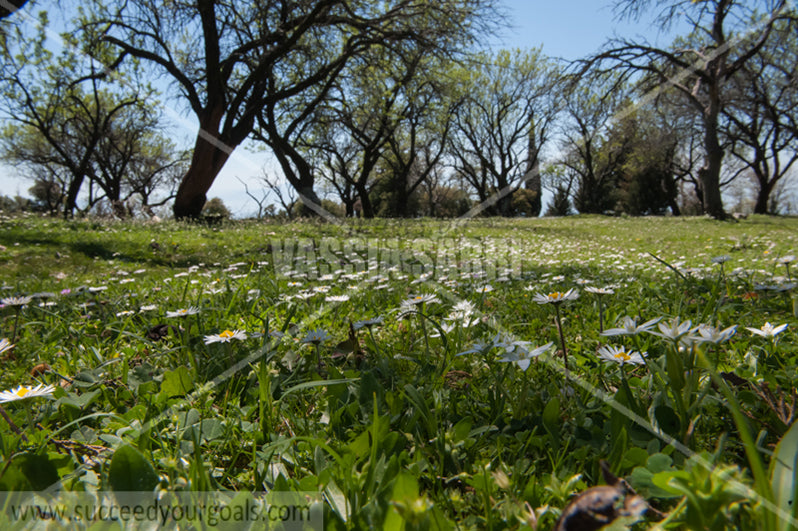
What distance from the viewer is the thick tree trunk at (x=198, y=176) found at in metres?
13.1

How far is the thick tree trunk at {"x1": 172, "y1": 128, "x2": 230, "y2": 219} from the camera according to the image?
1309 cm

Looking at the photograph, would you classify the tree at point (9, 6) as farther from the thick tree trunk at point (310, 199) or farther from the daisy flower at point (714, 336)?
the daisy flower at point (714, 336)

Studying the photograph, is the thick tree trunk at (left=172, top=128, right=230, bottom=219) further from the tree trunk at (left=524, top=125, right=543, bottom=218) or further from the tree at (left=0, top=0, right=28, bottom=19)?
the tree trunk at (left=524, top=125, right=543, bottom=218)

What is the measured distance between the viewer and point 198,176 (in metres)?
13.2

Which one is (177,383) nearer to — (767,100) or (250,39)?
(250,39)

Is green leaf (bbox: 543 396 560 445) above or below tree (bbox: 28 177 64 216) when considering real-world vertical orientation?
below

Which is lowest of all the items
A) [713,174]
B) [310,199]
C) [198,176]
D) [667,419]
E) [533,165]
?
[667,419]

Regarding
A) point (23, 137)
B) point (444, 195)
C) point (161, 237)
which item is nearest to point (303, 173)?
point (161, 237)

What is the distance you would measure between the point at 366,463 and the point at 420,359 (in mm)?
675

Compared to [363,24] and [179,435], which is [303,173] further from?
[179,435]

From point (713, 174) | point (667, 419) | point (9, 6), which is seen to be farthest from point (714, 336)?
point (713, 174)

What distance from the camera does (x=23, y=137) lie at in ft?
96.4

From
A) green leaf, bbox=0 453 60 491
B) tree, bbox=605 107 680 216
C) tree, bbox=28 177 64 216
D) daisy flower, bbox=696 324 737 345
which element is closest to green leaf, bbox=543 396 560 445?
daisy flower, bbox=696 324 737 345

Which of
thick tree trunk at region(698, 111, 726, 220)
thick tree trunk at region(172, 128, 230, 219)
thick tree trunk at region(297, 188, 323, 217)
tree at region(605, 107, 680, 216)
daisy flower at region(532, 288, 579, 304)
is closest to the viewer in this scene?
daisy flower at region(532, 288, 579, 304)
